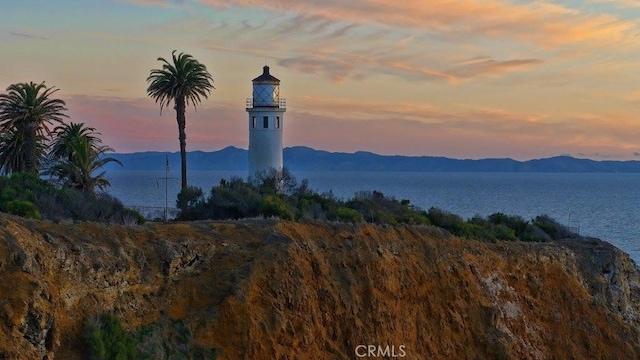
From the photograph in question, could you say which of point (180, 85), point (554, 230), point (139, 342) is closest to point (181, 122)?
point (180, 85)

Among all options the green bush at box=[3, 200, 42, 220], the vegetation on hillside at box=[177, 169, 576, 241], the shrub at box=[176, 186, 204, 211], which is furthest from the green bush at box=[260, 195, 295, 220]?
the green bush at box=[3, 200, 42, 220]

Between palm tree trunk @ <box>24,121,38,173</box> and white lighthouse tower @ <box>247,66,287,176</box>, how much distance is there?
603 inches

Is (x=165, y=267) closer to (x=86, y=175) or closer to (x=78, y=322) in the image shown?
(x=78, y=322)

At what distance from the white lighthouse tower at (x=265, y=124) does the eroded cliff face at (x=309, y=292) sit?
20.5 m

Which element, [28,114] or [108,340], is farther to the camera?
[28,114]

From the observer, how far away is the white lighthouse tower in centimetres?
4869

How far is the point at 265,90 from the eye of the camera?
160 feet

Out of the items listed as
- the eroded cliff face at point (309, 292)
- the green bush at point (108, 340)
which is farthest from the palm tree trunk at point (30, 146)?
the green bush at point (108, 340)

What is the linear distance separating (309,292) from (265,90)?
88.8 ft

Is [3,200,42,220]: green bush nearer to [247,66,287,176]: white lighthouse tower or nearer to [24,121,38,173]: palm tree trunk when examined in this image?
[24,121,38,173]: palm tree trunk

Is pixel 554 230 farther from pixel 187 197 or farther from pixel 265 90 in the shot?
pixel 187 197

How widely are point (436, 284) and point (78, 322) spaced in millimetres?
14035

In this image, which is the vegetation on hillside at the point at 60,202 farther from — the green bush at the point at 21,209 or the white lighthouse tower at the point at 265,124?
the white lighthouse tower at the point at 265,124

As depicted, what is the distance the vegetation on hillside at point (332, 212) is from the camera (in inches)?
1257
